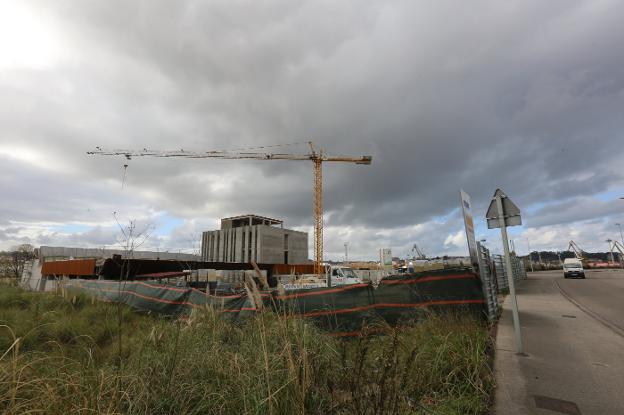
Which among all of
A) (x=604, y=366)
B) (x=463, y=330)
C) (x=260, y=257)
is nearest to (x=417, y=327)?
(x=463, y=330)

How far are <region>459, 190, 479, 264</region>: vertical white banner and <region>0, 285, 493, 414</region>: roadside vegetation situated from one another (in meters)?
3.09

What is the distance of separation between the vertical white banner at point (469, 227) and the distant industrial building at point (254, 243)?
69.1 metres

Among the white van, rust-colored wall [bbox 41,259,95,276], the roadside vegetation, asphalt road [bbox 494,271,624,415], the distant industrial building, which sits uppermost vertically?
the distant industrial building

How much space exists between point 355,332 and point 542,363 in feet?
10.9

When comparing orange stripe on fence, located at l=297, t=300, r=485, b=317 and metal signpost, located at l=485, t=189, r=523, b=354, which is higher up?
metal signpost, located at l=485, t=189, r=523, b=354

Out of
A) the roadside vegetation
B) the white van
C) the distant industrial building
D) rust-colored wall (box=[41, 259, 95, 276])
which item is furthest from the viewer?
the distant industrial building

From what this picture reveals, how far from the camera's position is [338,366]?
3.74m

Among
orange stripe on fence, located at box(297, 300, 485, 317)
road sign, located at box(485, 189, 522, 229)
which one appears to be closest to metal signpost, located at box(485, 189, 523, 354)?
road sign, located at box(485, 189, 522, 229)

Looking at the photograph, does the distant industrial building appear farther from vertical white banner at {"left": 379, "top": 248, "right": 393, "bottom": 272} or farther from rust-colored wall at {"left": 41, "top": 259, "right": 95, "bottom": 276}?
rust-colored wall at {"left": 41, "top": 259, "right": 95, "bottom": 276}

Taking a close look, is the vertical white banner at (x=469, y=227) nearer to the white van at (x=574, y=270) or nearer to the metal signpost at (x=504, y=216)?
the metal signpost at (x=504, y=216)

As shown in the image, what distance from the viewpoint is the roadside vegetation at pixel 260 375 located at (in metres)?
2.51

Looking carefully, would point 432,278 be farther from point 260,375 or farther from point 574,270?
point 574,270

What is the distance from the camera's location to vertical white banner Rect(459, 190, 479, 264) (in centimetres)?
826

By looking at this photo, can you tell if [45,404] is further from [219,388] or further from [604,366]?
[604,366]
